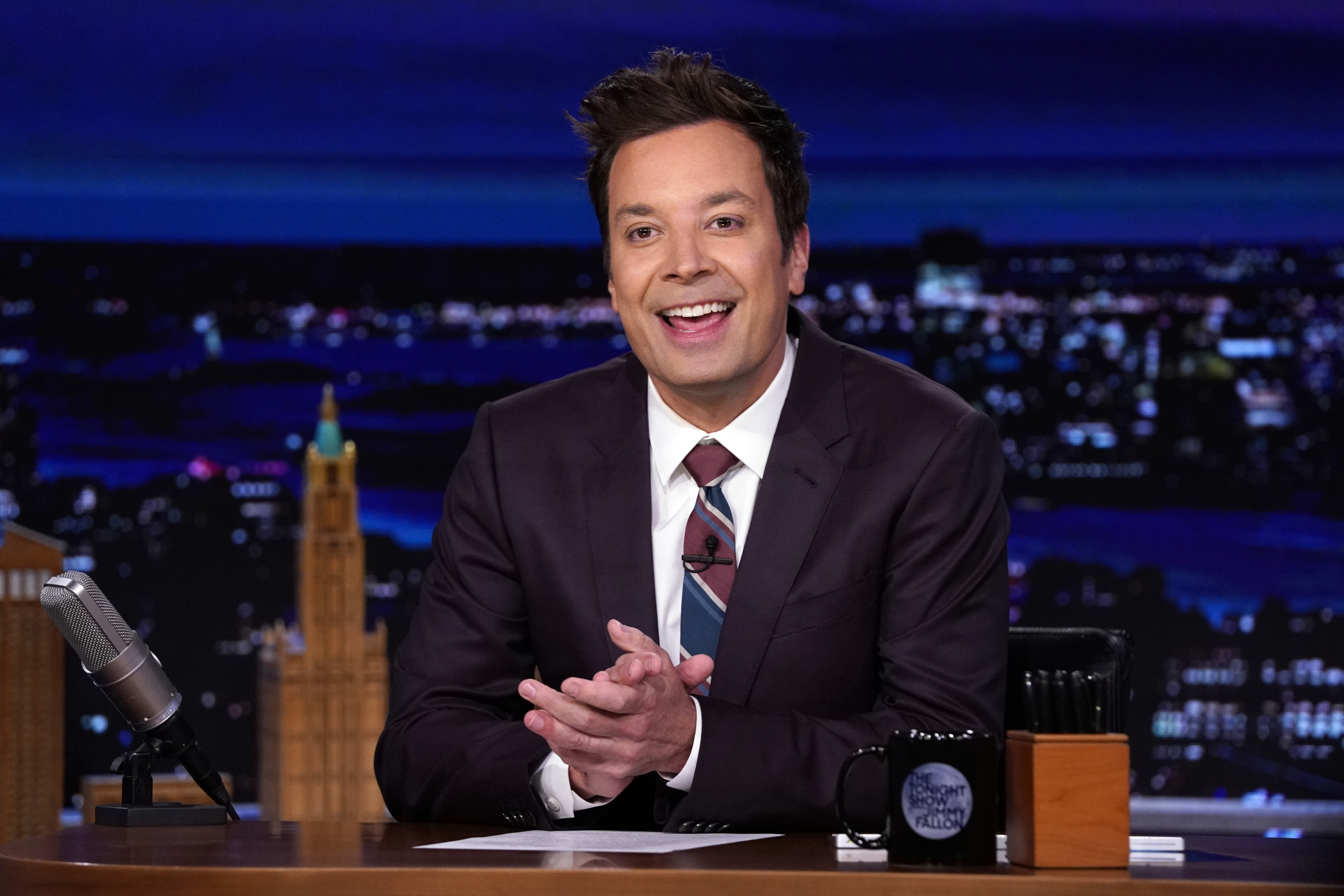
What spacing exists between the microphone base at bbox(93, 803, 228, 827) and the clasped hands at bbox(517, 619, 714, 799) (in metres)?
0.37

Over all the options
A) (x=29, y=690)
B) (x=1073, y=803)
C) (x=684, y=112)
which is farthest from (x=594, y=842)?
(x=29, y=690)

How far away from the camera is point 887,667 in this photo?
75.5 inches

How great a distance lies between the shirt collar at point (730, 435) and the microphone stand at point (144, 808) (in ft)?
2.56

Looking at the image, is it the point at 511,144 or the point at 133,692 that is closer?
the point at 133,692

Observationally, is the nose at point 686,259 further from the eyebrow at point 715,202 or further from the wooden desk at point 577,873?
the wooden desk at point 577,873

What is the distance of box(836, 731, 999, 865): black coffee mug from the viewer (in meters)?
1.24

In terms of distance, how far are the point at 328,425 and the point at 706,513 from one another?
290cm

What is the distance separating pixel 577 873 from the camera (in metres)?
1.15

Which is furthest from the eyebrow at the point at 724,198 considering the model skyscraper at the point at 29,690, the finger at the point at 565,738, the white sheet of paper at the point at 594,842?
the model skyscraper at the point at 29,690

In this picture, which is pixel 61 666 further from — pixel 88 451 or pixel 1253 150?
pixel 1253 150

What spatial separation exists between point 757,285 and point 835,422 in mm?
224

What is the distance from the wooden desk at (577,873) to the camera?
1.14 m

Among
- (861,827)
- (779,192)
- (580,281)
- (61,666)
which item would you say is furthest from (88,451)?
(861,827)

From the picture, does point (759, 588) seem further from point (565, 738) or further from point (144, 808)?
point (144, 808)
